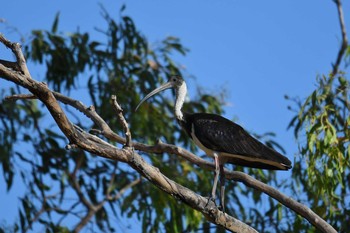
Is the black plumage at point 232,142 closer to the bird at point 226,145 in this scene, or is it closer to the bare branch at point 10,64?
the bird at point 226,145

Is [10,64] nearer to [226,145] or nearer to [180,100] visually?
[226,145]

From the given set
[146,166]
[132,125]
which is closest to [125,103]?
[132,125]

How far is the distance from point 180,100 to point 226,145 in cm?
79

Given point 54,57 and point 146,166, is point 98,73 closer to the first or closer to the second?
point 54,57

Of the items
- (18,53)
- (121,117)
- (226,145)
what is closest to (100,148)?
(121,117)

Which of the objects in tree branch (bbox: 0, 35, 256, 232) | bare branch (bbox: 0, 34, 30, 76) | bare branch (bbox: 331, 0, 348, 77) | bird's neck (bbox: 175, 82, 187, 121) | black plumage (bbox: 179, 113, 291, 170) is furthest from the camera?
bare branch (bbox: 331, 0, 348, 77)

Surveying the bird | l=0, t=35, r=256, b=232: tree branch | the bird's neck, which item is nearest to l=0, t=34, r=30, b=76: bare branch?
l=0, t=35, r=256, b=232: tree branch

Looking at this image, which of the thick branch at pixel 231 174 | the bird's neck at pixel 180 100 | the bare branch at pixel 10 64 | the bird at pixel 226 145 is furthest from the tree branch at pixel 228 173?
the bare branch at pixel 10 64

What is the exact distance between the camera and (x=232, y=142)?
708 centimetres

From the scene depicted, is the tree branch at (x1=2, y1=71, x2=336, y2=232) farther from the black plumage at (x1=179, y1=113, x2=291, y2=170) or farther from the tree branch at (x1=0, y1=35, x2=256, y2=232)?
the tree branch at (x1=0, y1=35, x2=256, y2=232)

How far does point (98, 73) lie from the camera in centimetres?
1072

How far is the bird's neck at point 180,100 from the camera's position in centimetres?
747

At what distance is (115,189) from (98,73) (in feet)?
4.18

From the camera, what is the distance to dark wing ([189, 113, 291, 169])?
22.4 ft
